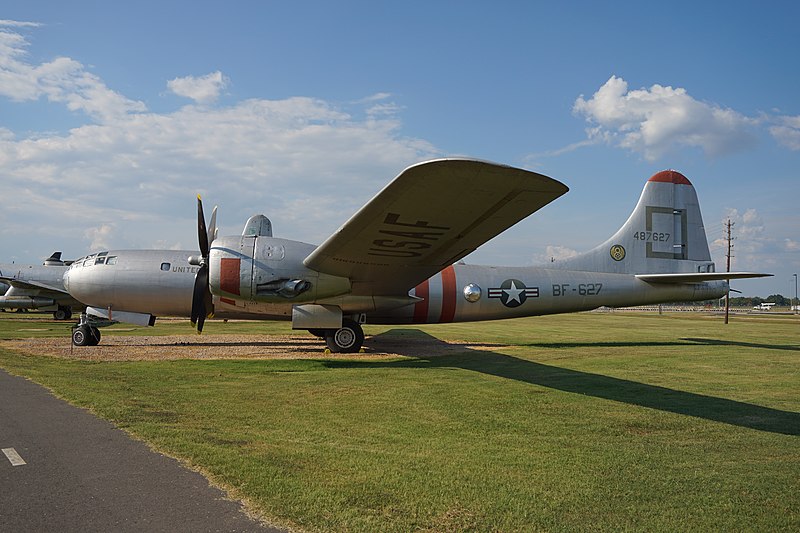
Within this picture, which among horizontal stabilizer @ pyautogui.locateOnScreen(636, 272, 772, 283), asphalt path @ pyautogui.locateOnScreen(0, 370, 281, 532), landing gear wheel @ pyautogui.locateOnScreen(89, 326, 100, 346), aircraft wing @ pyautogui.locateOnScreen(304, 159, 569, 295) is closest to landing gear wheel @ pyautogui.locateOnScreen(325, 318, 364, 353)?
aircraft wing @ pyautogui.locateOnScreen(304, 159, 569, 295)

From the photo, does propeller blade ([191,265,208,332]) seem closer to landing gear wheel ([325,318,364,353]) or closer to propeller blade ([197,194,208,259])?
propeller blade ([197,194,208,259])

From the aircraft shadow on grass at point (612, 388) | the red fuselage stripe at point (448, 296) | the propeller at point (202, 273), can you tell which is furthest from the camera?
the red fuselage stripe at point (448, 296)

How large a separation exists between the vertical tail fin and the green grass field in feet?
22.2

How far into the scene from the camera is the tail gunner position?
8891 mm

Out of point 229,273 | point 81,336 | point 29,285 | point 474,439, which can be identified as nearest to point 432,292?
point 229,273

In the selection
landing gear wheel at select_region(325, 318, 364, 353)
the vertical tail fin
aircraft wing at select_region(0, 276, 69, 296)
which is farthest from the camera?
aircraft wing at select_region(0, 276, 69, 296)

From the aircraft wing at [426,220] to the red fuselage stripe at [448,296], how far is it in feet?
8.19

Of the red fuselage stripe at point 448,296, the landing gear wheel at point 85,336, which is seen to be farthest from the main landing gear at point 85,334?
the red fuselage stripe at point 448,296

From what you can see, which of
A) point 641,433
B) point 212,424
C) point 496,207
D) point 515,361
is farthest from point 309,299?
point 641,433

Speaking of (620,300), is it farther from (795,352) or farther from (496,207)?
(496,207)

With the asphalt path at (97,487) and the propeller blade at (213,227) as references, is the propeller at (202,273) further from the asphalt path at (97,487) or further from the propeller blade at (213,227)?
the asphalt path at (97,487)

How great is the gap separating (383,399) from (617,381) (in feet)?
16.0

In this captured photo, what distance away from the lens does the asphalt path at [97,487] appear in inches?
139

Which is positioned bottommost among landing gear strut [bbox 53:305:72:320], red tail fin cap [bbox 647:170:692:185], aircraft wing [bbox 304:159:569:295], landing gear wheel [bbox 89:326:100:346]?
landing gear strut [bbox 53:305:72:320]
